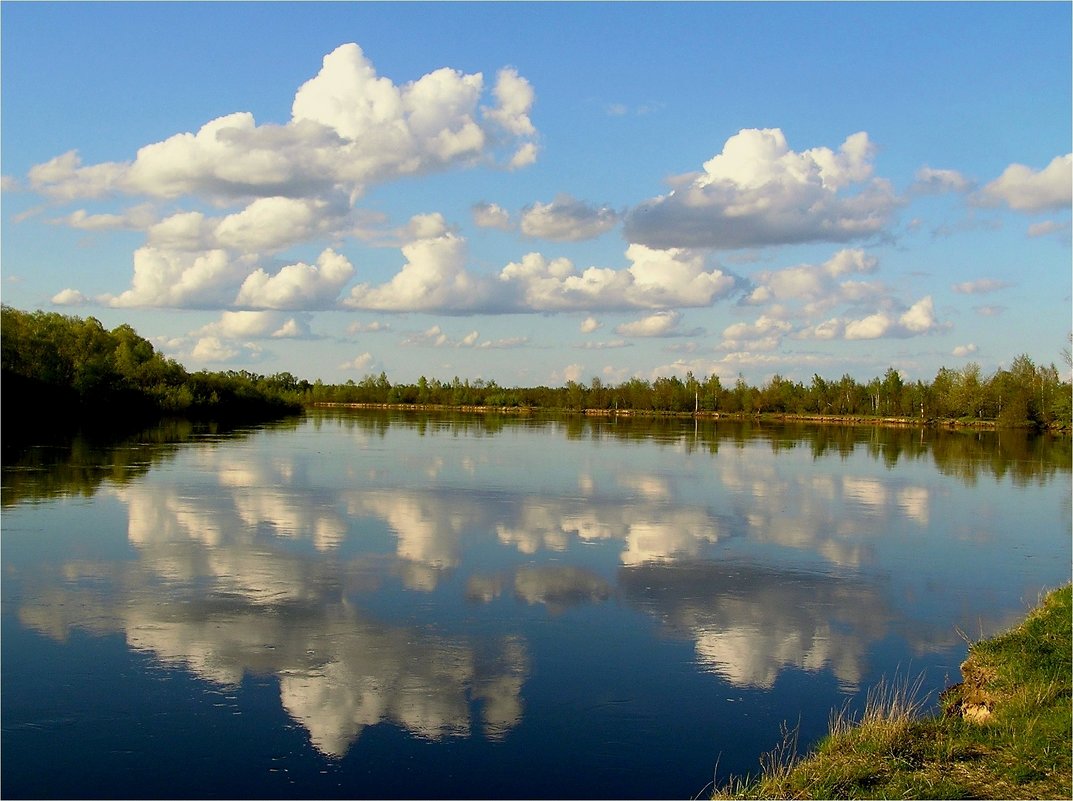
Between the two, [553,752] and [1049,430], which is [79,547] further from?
[1049,430]

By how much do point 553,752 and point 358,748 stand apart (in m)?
1.75

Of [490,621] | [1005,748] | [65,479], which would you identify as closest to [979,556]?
[490,621]

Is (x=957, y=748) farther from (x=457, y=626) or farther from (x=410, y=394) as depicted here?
(x=410, y=394)

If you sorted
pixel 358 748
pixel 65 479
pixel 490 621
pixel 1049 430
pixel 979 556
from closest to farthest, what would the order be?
pixel 358 748
pixel 490 621
pixel 979 556
pixel 65 479
pixel 1049 430

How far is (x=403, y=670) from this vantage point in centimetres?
1021

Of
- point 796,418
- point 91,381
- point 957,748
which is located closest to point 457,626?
point 957,748

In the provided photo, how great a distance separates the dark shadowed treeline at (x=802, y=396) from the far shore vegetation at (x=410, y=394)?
0.19 meters

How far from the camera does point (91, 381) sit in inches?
2554

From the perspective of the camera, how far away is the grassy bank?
6.57 m

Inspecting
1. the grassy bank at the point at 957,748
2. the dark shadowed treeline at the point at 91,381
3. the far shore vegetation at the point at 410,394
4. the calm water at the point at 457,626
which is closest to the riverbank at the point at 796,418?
the far shore vegetation at the point at 410,394

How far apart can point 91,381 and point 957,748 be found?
221 ft

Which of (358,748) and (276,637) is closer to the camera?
(358,748)

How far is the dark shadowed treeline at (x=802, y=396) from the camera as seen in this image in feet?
315

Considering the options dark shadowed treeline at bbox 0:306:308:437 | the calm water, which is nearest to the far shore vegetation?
dark shadowed treeline at bbox 0:306:308:437
